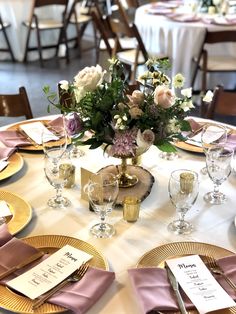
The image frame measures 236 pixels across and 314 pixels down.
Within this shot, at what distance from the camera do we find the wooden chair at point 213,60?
3.84 metres

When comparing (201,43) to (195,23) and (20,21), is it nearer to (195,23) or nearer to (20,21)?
(195,23)

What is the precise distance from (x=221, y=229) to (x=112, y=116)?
1.55 ft

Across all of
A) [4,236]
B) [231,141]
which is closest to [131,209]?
[4,236]

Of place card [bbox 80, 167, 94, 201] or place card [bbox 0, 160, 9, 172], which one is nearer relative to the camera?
place card [bbox 80, 167, 94, 201]

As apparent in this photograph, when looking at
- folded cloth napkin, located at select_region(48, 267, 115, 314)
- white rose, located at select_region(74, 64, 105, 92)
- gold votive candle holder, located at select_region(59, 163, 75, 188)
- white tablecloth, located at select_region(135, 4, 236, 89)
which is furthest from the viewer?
white tablecloth, located at select_region(135, 4, 236, 89)

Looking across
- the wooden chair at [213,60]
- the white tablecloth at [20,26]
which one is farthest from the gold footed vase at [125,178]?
the white tablecloth at [20,26]

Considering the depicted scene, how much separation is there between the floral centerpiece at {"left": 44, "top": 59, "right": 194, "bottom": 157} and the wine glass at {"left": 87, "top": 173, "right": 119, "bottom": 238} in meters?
0.15

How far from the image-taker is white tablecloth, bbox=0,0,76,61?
219 inches

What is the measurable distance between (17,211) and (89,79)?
0.46 m

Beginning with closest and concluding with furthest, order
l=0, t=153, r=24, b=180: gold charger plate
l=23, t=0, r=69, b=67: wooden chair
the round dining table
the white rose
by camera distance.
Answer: the round dining table, the white rose, l=0, t=153, r=24, b=180: gold charger plate, l=23, t=0, r=69, b=67: wooden chair

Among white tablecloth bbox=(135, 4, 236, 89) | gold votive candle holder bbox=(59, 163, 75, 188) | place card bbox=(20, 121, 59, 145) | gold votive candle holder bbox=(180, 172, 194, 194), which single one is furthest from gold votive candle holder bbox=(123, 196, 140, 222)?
white tablecloth bbox=(135, 4, 236, 89)

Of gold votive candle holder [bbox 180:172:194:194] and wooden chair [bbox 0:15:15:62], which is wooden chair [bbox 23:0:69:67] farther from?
gold votive candle holder [bbox 180:172:194:194]

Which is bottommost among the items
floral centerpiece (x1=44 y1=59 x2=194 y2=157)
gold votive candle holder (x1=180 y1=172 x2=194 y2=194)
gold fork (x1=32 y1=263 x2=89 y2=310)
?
gold fork (x1=32 y1=263 x2=89 y2=310)

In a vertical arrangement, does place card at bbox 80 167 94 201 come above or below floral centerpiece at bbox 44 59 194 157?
below
